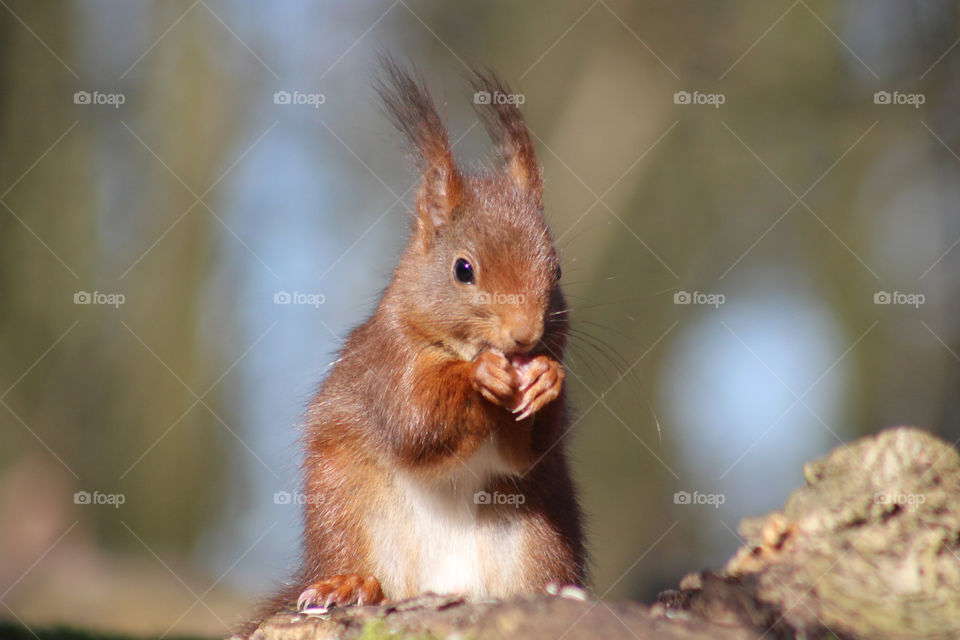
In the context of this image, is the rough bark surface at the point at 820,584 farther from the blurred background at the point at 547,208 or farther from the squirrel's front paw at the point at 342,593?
the blurred background at the point at 547,208

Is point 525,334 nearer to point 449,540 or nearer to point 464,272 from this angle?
point 464,272

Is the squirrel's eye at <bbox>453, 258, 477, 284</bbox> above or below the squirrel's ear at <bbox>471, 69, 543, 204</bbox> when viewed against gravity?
below

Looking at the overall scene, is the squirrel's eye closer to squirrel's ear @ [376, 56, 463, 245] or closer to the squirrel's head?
the squirrel's head

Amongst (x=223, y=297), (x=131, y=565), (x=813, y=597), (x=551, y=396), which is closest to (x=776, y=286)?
(x=223, y=297)

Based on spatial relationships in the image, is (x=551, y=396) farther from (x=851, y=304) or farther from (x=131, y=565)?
(x=851, y=304)

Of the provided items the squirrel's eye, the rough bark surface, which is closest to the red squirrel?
the squirrel's eye

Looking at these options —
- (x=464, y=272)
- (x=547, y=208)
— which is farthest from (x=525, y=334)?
(x=547, y=208)
